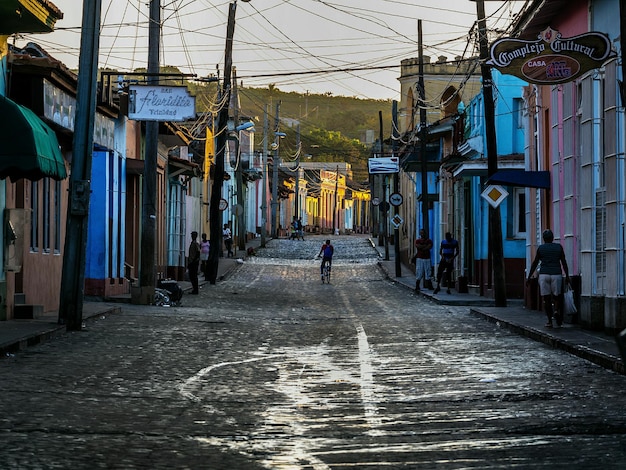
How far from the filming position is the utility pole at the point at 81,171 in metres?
20.0

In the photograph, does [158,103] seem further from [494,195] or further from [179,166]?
[179,166]

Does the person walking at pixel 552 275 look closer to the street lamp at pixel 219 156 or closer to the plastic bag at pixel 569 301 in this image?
the plastic bag at pixel 569 301

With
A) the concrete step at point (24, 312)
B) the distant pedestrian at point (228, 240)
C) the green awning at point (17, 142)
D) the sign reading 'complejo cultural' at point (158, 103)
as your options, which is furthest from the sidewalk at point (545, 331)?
the distant pedestrian at point (228, 240)

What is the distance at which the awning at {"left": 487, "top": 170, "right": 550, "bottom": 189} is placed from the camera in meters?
25.4

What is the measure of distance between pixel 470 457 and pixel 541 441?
0.86 meters

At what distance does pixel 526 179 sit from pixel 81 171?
992cm

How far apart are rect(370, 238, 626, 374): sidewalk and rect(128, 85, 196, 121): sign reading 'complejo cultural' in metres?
7.88

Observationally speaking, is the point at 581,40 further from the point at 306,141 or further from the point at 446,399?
the point at 306,141

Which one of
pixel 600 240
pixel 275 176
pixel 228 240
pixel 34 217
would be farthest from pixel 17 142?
pixel 275 176

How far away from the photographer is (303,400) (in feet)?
37.0

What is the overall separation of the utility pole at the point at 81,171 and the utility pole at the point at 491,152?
10.9 m

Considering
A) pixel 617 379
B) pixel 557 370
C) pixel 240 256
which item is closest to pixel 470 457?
pixel 617 379

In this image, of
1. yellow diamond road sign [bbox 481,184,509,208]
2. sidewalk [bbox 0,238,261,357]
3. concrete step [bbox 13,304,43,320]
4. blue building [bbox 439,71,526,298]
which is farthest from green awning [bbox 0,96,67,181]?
blue building [bbox 439,71,526,298]

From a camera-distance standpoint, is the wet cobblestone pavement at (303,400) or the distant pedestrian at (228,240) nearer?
the wet cobblestone pavement at (303,400)
